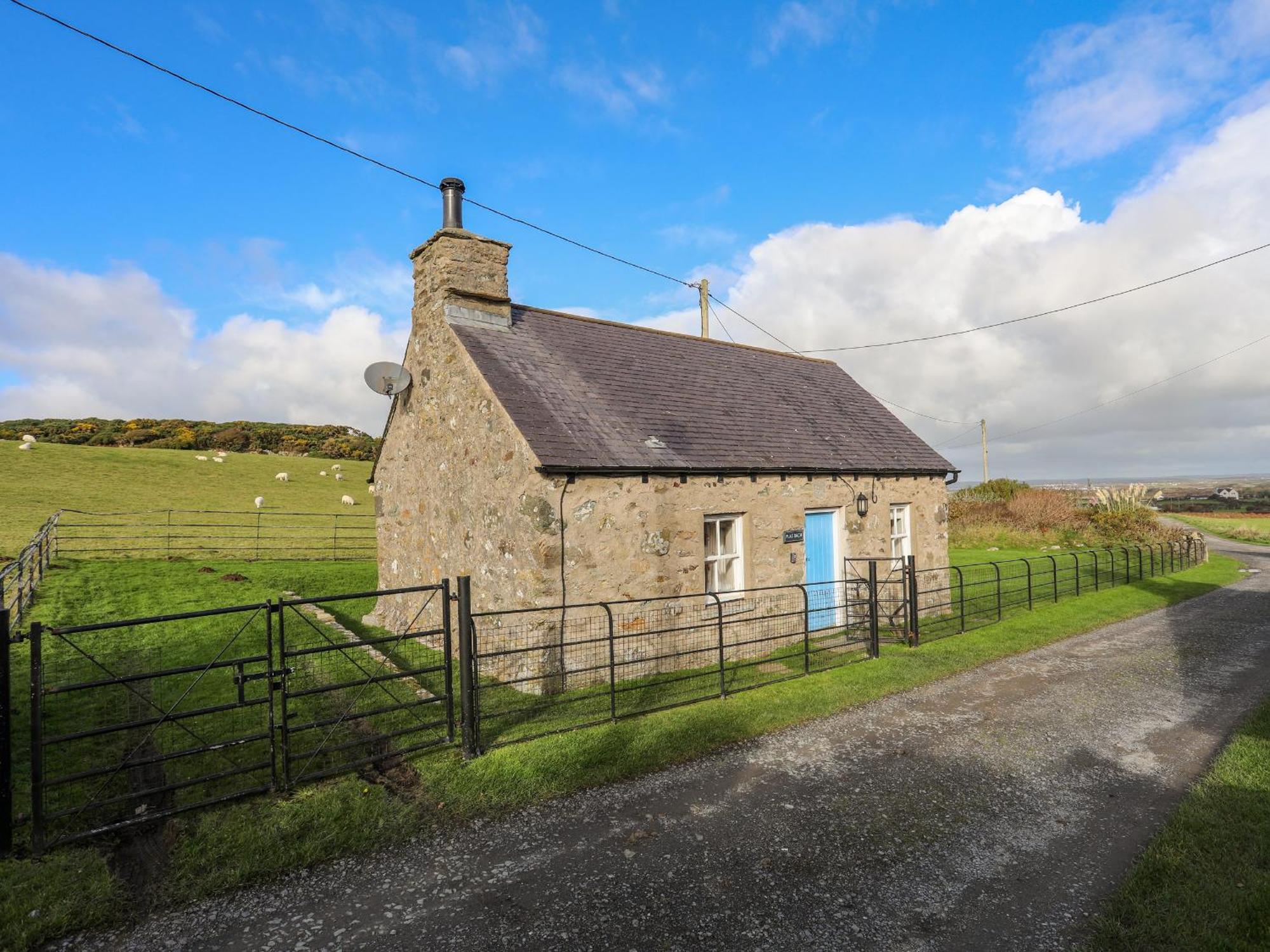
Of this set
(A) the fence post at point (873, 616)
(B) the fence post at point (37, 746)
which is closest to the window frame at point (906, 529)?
(A) the fence post at point (873, 616)

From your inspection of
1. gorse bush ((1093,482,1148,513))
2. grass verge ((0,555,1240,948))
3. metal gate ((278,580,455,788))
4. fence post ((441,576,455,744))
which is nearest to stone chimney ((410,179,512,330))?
metal gate ((278,580,455,788))

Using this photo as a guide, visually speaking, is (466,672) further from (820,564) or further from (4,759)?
(820,564)

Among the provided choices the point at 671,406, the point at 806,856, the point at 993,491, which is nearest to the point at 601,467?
the point at 671,406

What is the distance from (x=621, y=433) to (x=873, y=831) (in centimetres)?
684

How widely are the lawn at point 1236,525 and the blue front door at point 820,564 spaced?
3736 cm

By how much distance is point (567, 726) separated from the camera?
7625mm

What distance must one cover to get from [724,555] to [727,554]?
0.12 meters

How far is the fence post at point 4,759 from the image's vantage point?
4840mm

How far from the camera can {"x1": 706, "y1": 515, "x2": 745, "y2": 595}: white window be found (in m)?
11.2

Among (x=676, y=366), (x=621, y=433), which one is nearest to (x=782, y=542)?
(x=621, y=433)

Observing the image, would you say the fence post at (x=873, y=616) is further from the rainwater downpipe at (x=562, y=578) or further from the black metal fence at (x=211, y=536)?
the black metal fence at (x=211, y=536)

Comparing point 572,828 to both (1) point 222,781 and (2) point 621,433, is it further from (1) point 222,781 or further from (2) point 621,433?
(2) point 621,433

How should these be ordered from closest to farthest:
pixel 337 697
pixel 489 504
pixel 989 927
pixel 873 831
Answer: pixel 989 927 < pixel 873 831 < pixel 337 697 < pixel 489 504

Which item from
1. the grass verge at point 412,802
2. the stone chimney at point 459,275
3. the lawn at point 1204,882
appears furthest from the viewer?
the stone chimney at point 459,275
